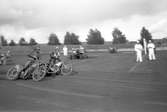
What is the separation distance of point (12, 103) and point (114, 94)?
11.8 feet

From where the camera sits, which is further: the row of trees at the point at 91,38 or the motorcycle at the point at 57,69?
the row of trees at the point at 91,38

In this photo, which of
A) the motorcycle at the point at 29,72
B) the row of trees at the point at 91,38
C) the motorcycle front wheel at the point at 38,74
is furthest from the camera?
the row of trees at the point at 91,38

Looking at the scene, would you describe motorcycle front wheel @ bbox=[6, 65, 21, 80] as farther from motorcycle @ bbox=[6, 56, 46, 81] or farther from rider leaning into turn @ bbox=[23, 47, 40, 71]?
rider leaning into turn @ bbox=[23, 47, 40, 71]

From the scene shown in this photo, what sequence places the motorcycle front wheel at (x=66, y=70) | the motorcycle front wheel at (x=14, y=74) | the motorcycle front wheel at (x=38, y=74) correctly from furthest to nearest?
the motorcycle front wheel at (x=66, y=70) → the motorcycle front wheel at (x=14, y=74) → the motorcycle front wheel at (x=38, y=74)

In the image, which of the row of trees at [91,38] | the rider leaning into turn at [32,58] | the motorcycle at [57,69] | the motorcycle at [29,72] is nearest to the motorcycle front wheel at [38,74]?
the motorcycle at [29,72]

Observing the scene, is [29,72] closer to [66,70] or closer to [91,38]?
[66,70]

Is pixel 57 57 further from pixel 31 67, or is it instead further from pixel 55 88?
pixel 55 88

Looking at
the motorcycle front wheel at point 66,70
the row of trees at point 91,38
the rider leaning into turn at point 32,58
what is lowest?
the motorcycle front wheel at point 66,70

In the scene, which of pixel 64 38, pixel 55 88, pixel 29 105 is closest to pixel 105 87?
pixel 55 88

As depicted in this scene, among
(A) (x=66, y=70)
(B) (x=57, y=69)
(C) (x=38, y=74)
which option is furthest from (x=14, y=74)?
(A) (x=66, y=70)

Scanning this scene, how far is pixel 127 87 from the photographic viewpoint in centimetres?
822

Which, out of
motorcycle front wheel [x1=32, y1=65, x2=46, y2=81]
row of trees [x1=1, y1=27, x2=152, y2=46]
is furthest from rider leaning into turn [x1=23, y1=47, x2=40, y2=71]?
row of trees [x1=1, y1=27, x2=152, y2=46]

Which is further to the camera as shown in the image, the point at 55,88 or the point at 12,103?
the point at 55,88

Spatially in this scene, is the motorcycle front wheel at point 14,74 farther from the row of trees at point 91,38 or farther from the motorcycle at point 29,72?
the row of trees at point 91,38
